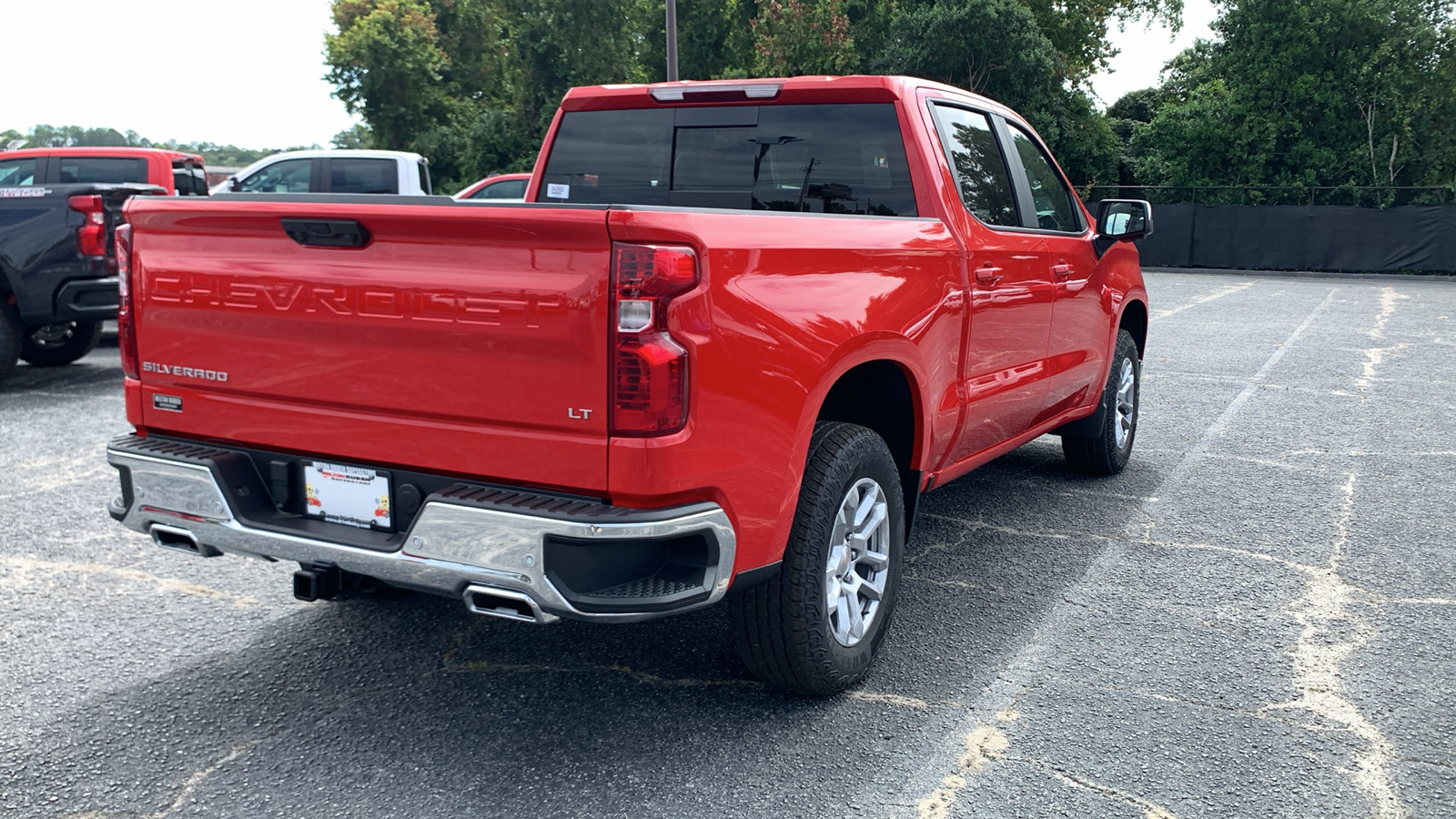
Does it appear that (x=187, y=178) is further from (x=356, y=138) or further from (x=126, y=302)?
(x=356, y=138)

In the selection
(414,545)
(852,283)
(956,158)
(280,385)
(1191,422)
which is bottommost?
(1191,422)

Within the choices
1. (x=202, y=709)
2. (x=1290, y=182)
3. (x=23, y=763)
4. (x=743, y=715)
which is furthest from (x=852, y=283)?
(x=1290, y=182)

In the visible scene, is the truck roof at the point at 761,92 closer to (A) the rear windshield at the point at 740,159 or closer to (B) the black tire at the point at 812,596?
(A) the rear windshield at the point at 740,159

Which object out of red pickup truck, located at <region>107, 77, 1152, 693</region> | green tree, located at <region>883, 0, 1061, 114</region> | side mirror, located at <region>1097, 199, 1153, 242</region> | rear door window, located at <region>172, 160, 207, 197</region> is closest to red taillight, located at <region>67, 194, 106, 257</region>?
rear door window, located at <region>172, 160, 207, 197</region>

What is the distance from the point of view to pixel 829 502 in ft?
11.1

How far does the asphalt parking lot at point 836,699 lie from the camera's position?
3.07 metres

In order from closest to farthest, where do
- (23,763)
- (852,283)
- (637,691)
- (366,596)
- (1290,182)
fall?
(23,763)
(852,283)
(637,691)
(366,596)
(1290,182)

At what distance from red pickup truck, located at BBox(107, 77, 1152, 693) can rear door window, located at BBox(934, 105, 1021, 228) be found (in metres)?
0.19

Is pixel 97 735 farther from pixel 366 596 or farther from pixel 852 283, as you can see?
pixel 852 283

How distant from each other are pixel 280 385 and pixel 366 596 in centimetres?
139

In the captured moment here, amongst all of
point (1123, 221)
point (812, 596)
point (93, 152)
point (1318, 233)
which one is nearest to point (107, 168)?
point (93, 152)

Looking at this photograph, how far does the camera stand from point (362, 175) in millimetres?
15305

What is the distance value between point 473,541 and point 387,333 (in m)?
0.60

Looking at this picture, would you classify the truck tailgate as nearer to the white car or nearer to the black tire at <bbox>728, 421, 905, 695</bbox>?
the black tire at <bbox>728, 421, 905, 695</bbox>
